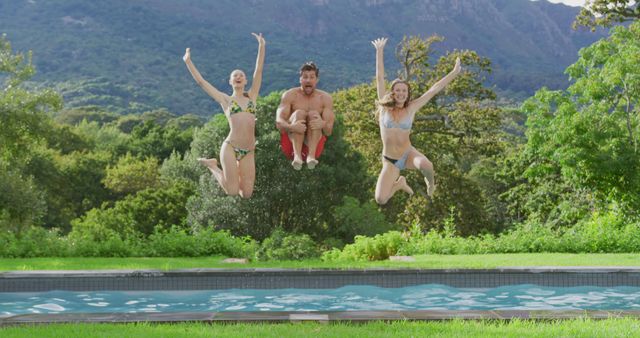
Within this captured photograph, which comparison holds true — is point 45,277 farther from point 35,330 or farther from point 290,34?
point 290,34

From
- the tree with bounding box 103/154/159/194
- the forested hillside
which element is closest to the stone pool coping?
the tree with bounding box 103/154/159/194

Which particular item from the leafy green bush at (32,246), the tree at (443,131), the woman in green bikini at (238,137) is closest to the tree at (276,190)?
the tree at (443,131)

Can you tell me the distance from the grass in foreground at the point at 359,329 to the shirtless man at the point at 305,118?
297cm

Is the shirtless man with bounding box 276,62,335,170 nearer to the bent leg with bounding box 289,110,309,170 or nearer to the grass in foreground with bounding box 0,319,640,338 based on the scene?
the bent leg with bounding box 289,110,309,170

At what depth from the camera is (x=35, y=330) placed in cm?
554

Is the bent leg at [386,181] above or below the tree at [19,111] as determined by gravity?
below

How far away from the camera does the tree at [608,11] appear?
21094 millimetres

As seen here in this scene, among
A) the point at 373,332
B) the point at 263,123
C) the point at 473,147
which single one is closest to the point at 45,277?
the point at 373,332

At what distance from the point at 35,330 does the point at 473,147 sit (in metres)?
20.9

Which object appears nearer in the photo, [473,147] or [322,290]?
[322,290]

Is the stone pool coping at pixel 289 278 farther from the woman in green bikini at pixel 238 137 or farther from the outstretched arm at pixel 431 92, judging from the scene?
the outstretched arm at pixel 431 92

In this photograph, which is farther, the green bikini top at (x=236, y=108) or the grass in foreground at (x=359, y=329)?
the green bikini top at (x=236, y=108)

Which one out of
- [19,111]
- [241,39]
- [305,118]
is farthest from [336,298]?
[241,39]

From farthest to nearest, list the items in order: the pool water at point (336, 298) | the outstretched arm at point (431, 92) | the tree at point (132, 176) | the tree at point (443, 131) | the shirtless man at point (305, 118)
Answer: the tree at point (132, 176) → the tree at point (443, 131) → the pool water at point (336, 298) → the outstretched arm at point (431, 92) → the shirtless man at point (305, 118)
